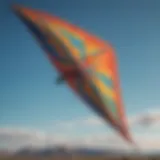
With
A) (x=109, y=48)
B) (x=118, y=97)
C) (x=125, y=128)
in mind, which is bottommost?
(x=125, y=128)

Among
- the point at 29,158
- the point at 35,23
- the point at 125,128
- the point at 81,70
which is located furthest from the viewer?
the point at 29,158

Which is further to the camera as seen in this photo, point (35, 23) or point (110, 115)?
point (35, 23)

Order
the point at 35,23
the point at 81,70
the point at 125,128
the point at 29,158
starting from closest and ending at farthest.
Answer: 1. the point at 125,128
2. the point at 81,70
3. the point at 35,23
4. the point at 29,158

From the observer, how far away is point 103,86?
6695 millimetres

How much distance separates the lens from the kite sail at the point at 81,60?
6.57 metres

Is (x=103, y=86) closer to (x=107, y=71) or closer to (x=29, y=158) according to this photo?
(x=107, y=71)

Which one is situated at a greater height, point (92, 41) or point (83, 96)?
point (92, 41)

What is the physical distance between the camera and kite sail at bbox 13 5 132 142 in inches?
259

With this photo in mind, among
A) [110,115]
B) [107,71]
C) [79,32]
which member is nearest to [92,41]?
[79,32]

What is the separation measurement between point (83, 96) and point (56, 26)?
192 centimetres

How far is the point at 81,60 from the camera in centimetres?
683

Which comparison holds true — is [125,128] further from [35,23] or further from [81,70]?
[35,23]

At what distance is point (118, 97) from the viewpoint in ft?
22.6

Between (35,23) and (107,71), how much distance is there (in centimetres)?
220
